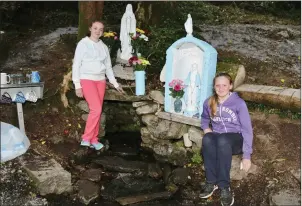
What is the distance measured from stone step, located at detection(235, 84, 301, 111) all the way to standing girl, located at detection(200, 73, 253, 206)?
44.0 inches

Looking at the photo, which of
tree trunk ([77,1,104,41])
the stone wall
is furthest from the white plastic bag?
tree trunk ([77,1,104,41])

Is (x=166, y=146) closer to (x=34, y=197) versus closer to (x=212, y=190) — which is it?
(x=212, y=190)

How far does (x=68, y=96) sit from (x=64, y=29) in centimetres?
388

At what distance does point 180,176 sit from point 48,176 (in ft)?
5.39

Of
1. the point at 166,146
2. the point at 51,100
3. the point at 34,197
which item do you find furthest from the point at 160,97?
the point at 34,197

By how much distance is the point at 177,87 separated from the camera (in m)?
5.32

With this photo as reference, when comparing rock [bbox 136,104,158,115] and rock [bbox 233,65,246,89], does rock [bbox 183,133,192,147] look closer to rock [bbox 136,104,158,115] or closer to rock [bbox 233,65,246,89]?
rock [bbox 136,104,158,115]

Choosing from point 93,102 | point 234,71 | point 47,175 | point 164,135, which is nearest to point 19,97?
point 93,102

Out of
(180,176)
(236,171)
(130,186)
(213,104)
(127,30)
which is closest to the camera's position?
(213,104)

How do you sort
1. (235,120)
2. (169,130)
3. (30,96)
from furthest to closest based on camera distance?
(169,130) → (30,96) → (235,120)

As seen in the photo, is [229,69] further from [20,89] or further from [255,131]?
[20,89]

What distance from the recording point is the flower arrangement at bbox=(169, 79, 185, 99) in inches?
210

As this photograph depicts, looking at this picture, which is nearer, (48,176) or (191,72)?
(48,176)

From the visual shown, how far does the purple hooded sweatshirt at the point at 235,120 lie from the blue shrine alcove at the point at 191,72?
2.40ft
